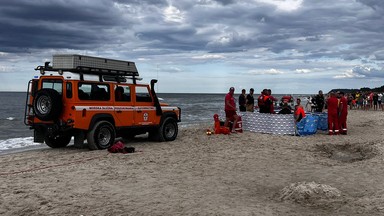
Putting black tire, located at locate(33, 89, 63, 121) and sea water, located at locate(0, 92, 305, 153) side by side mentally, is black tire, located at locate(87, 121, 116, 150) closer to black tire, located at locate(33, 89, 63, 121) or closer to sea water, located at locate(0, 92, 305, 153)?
black tire, located at locate(33, 89, 63, 121)

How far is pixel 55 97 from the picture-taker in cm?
1105

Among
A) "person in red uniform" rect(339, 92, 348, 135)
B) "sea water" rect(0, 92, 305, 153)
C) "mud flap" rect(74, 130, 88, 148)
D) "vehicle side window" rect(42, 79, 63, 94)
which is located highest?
"vehicle side window" rect(42, 79, 63, 94)

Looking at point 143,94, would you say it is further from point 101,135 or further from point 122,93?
point 101,135

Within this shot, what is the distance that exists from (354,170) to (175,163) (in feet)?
13.5

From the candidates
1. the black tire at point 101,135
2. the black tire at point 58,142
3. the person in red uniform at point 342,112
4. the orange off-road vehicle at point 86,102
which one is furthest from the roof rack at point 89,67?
the person in red uniform at point 342,112

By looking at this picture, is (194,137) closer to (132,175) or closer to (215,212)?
(132,175)

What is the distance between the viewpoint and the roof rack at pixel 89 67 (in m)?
11.5

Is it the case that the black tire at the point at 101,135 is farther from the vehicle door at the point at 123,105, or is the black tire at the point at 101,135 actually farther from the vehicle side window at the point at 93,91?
the vehicle side window at the point at 93,91

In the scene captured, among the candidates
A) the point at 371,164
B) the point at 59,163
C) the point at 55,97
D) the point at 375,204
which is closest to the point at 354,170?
the point at 371,164

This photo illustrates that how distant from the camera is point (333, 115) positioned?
16.4m

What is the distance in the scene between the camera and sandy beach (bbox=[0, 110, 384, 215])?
624cm

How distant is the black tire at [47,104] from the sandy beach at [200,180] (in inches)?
45.8

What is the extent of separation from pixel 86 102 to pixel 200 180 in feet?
16.5

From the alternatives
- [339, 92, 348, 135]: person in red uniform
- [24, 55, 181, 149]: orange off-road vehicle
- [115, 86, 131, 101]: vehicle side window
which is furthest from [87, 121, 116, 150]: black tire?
[339, 92, 348, 135]: person in red uniform
